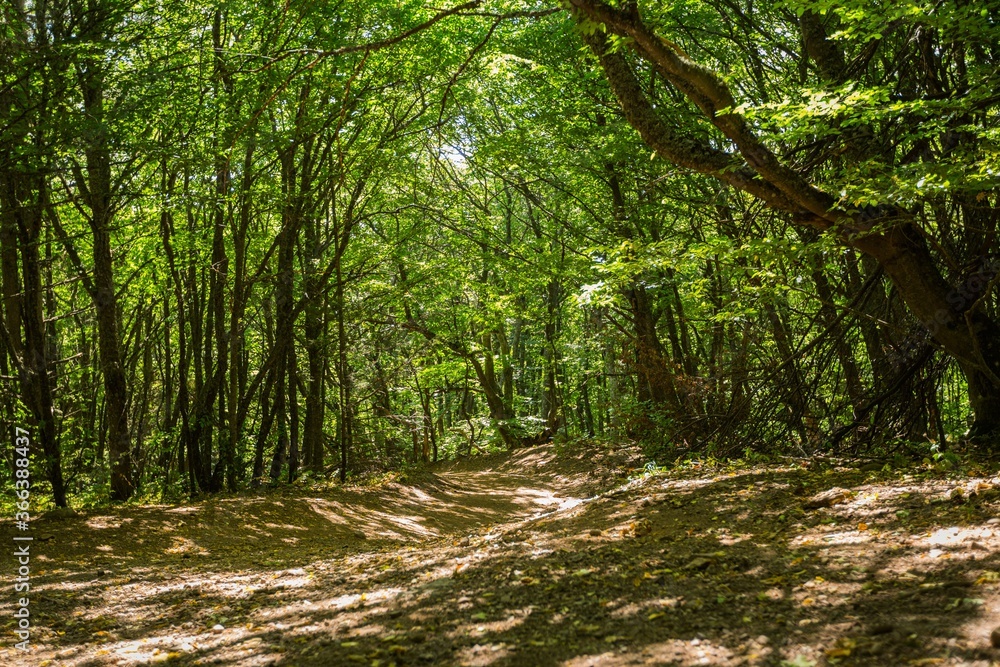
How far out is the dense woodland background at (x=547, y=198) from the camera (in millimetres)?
5207

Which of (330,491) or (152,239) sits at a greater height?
(152,239)

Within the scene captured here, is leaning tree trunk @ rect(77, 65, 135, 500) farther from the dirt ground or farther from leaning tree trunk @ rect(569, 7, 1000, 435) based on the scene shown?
leaning tree trunk @ rect(569, 7, 1000, 435)

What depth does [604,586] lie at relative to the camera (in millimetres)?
3650

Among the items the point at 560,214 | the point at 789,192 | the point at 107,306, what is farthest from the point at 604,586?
the point at 560,214

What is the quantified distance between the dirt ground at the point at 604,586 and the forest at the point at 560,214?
10 centimetres

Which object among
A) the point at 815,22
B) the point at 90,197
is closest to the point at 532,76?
the point at 815,22

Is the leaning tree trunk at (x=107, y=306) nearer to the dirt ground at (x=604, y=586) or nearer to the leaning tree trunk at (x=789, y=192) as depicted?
the dirt ground at (x=604, y=586)

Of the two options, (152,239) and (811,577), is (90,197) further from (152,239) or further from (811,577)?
(811,577)

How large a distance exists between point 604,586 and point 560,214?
14.2 meters

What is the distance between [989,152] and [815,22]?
3497 mm

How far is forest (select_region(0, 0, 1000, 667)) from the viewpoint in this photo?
5.05 metres

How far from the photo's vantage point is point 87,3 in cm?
763

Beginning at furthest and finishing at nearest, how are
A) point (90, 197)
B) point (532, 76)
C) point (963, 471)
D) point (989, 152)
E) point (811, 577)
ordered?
point (532, 76) → point (90, 197) → point (963, 471) → point (989, 152) → point (811, 577)

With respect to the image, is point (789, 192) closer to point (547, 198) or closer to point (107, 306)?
point (107, 306)
